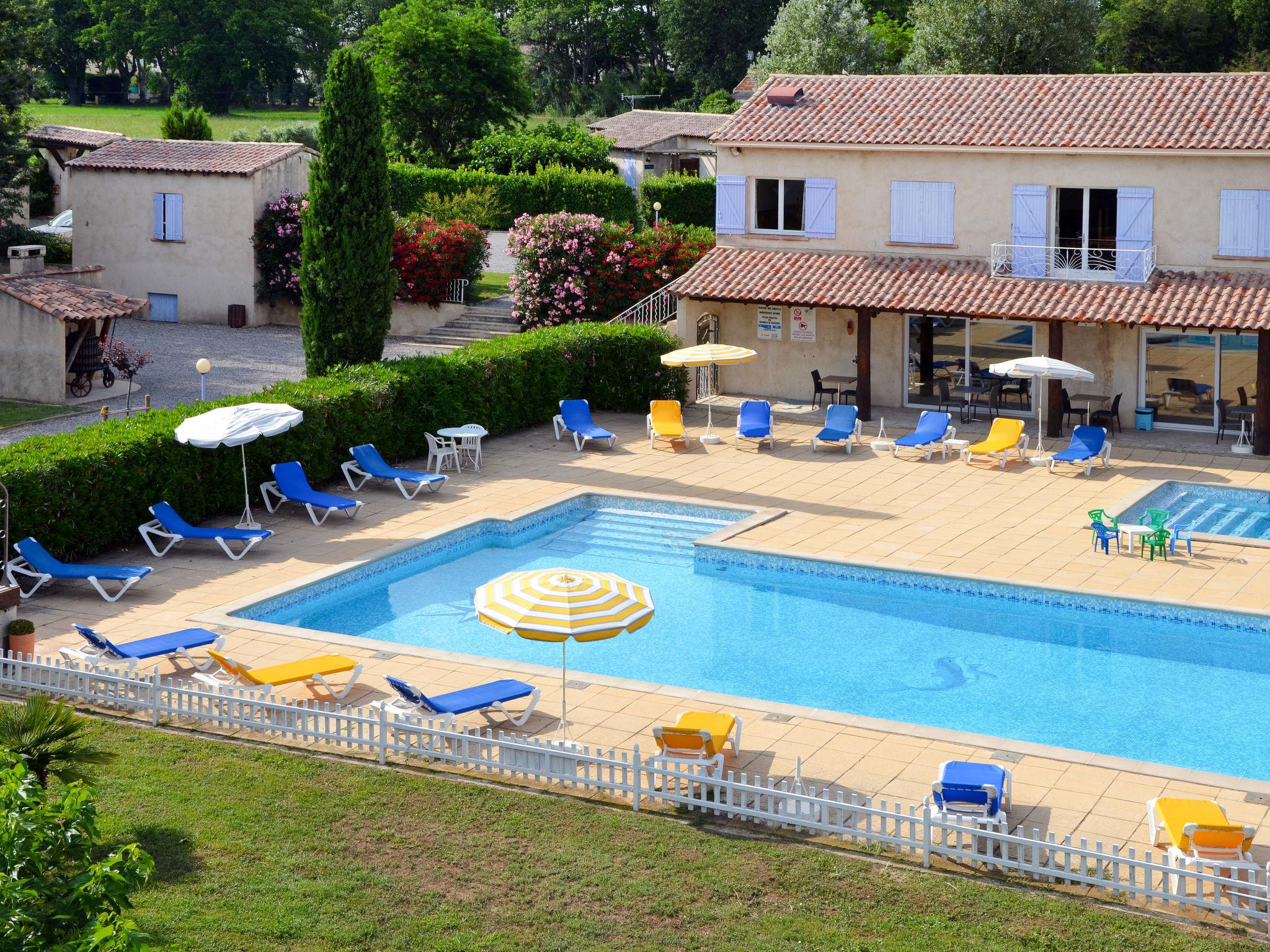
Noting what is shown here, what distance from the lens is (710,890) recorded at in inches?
420

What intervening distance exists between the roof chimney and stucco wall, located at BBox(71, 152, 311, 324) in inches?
221

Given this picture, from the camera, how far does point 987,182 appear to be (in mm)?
27828

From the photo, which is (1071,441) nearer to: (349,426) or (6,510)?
(349,426)

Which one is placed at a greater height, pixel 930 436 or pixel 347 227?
pixel 347 227

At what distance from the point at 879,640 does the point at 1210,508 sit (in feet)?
26.2

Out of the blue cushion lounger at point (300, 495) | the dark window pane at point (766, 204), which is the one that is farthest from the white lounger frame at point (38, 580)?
the dark window pane at point (766, 204)

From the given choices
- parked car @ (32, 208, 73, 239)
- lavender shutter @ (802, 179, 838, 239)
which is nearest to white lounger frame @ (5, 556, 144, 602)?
lavender shutter @ (802, 179, 838, 239)

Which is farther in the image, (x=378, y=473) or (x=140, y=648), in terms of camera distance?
(x=378, y=473)

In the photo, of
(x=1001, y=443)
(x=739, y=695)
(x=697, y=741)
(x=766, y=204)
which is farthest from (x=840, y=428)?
(x=697, y=741)

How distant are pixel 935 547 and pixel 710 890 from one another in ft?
34.3

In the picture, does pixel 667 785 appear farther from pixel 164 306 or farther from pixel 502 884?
pixel 164 306

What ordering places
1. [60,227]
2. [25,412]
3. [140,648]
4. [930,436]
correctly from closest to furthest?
[140,648] < [930,436] < [25,412] < [60,227]

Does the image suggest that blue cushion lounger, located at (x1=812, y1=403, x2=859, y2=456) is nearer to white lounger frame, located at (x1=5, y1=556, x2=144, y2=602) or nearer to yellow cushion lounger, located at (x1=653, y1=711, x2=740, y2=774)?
white lounger frame, located at (x1=5, y1=556, x2=144, y2=602)

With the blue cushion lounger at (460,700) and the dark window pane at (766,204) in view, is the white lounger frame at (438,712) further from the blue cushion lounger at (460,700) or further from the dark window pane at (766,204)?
the dark window pane at (766,204)
